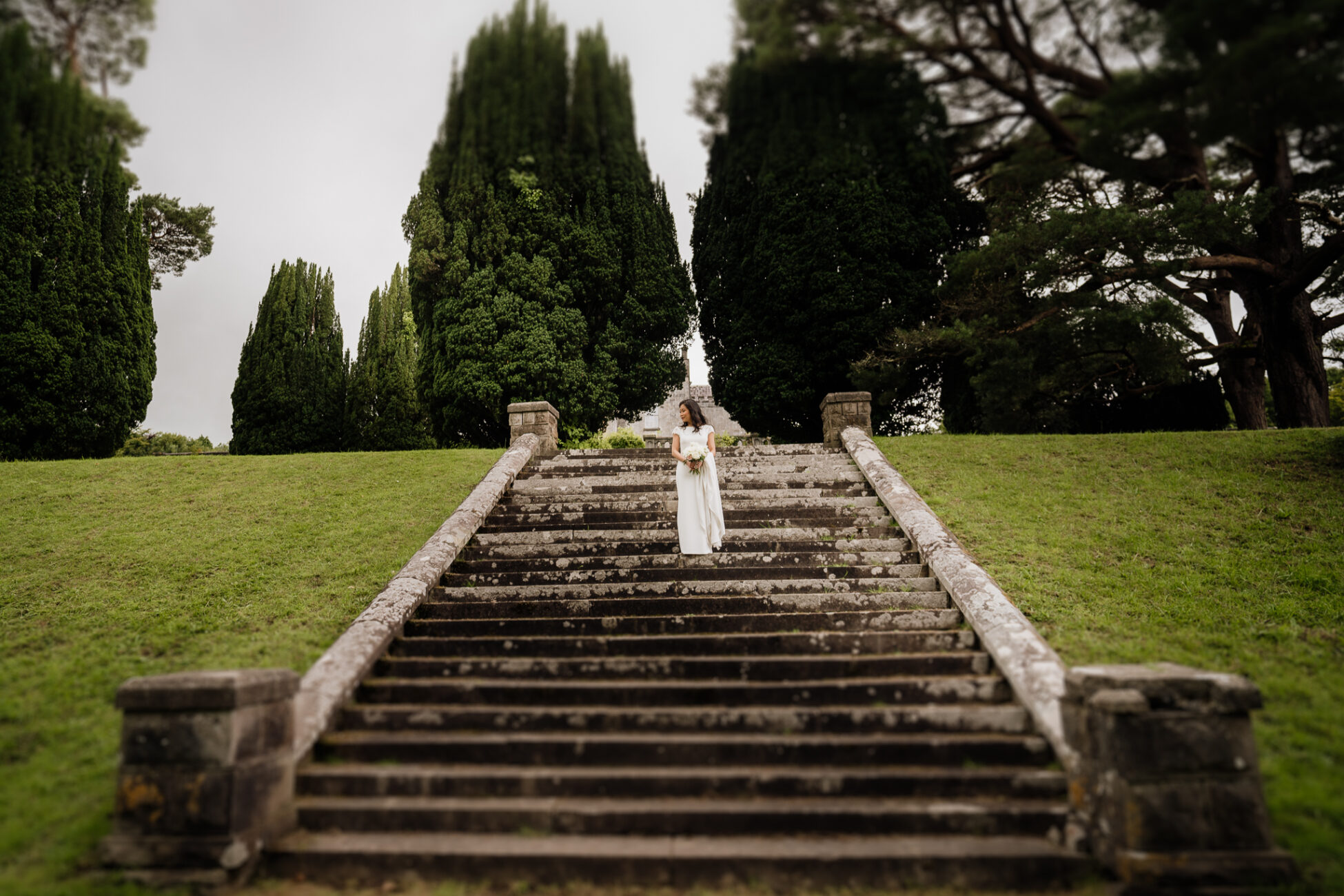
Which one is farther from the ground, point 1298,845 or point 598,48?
point 598,48

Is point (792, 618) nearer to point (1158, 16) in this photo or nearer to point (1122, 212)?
point (1158, 16)

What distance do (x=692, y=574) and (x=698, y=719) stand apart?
7.05ft

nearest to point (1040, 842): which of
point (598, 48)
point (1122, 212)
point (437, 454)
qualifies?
point (598, 48)

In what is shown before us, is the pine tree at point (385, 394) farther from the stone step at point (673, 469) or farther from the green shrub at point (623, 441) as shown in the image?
the stone step at point (673, 469)

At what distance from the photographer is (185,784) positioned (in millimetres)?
3424

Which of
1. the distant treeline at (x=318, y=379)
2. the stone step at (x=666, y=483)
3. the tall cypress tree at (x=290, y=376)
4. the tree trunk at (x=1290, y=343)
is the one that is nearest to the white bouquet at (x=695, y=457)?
the stone step at (x=666, y=483)

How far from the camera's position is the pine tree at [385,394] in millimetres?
22266

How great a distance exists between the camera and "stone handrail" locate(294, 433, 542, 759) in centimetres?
442

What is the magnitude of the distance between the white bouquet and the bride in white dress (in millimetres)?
10

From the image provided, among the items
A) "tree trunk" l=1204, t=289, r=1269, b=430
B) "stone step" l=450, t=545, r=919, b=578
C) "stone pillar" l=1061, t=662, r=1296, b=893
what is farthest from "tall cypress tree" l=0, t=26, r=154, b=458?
"tree trunk" l=1204, t=289, r=1269, b=430

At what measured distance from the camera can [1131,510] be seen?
7734 millimetres

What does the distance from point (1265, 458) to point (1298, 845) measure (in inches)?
309

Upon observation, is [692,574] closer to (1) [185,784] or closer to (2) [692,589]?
(2) [692,589]

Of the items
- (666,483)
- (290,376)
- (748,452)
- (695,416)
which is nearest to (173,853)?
(695,416)
